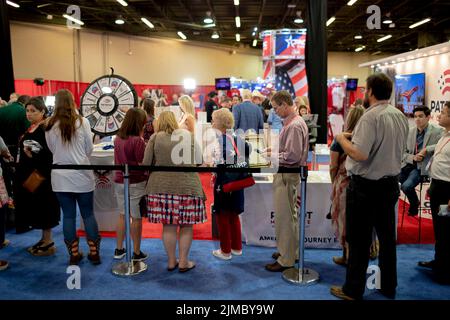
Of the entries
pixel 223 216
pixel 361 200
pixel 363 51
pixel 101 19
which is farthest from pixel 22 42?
→ pixel 363 51

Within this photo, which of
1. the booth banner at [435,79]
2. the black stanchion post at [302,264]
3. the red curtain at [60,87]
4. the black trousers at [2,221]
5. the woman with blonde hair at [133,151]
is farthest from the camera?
the red curtain at [60,87]

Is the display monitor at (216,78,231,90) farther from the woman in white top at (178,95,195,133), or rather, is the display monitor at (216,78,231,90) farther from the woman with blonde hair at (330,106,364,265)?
the woman with blonde hair at (330,106,364,265)

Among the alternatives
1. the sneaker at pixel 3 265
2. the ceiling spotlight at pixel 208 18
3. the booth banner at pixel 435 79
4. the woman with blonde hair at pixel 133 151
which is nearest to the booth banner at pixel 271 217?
the woman with blonde hair at pixel 133 151

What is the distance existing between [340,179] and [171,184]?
1.39m

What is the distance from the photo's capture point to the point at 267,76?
10.2 meters

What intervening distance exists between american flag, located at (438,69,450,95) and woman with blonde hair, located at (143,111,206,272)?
5400 mm

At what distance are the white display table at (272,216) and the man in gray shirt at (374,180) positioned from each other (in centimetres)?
99

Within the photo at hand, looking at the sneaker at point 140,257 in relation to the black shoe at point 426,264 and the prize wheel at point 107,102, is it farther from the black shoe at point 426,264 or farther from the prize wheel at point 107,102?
the black shoe at point 426,264

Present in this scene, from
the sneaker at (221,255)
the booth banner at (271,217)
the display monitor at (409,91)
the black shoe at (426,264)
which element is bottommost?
the black shoe at (426,264)

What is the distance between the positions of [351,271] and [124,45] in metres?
16.7

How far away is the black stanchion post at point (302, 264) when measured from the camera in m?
3.20

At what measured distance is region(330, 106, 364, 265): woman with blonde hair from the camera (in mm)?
3395

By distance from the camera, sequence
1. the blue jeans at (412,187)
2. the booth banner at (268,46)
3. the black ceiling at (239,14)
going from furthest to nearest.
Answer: the black ceiling at (239,14) → the booth banner at (268,46) → the blue jeans at (412,187)

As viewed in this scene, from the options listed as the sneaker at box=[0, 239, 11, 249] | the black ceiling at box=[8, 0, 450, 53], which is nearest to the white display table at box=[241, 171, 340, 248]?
the sneaker at box=[0, 239, 11, 249]
